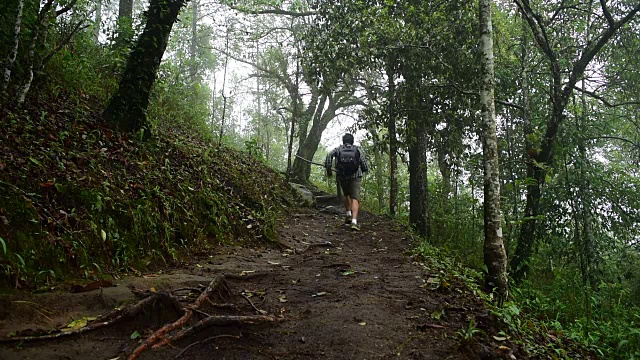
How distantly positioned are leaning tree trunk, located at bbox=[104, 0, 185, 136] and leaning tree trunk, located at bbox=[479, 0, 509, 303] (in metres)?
4.89

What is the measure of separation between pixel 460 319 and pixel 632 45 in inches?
352

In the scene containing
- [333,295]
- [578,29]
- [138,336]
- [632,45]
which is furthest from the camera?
[578,29]

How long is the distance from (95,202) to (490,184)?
4.88 m

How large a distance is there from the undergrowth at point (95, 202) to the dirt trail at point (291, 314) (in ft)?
1.41

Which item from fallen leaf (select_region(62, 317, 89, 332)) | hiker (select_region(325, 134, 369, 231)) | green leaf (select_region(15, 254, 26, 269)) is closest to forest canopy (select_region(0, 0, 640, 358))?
hiker (select_region(325, 134, 369, 231))

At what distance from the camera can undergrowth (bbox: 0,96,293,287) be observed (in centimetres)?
367

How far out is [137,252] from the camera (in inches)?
186

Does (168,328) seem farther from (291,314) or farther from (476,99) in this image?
(476,99)

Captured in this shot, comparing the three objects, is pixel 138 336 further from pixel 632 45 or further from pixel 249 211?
pixel 632 45

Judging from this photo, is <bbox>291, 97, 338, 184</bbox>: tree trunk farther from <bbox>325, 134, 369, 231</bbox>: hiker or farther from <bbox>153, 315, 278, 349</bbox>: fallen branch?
<bbox>153, 315, 278, 349</bbox>: fallen branch

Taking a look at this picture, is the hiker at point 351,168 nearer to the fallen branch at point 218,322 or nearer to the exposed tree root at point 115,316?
the fallen branch at point 218,322

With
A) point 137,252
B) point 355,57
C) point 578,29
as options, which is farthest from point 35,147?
point 578,29

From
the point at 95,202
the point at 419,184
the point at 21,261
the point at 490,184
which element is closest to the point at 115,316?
the point at 21,261

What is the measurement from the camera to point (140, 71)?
6777 millimetres
